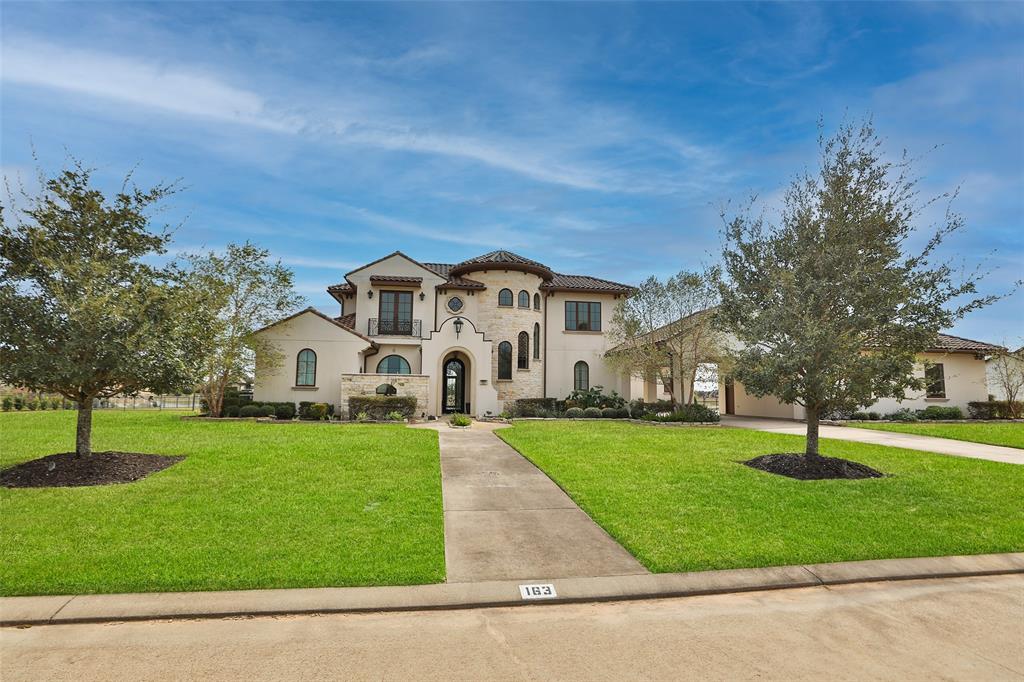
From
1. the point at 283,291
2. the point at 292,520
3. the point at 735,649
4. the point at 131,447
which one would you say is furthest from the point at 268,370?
the point at 735,649

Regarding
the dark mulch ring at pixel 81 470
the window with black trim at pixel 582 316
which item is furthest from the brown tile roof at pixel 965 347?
the dark mulch ring at pixel 81 470

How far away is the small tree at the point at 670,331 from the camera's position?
2223 cm

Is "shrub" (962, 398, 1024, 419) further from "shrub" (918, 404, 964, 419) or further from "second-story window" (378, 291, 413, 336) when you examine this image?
"second-story window" (378, 291, 413, 336)

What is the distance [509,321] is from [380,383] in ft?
24.6

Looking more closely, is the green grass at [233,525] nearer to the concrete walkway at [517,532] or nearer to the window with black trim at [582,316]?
the concrete walkway at [517,532]

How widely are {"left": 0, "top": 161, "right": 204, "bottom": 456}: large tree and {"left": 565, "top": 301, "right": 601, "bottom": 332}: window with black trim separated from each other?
20610 mm

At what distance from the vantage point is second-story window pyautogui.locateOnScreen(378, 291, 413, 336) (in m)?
26.4

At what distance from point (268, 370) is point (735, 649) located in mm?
22659

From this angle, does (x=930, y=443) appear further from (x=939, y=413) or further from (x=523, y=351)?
(x=523, y=351)

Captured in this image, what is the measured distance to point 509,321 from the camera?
87.8 feet

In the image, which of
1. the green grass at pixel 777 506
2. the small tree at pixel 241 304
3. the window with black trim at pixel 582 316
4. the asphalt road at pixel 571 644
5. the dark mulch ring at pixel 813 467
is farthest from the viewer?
the window with black trim at pixel 582 316

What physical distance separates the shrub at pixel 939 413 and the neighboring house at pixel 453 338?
12.4 meters

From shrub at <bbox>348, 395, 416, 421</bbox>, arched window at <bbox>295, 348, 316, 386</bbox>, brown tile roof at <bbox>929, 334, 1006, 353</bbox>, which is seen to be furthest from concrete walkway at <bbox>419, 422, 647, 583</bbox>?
brown tile roof at <bbox>929, 334, 1006, 353</bbox>

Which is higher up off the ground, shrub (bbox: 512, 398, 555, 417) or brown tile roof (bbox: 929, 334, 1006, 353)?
brown tile roof (bbox: 929, 334, 1006, 353)
